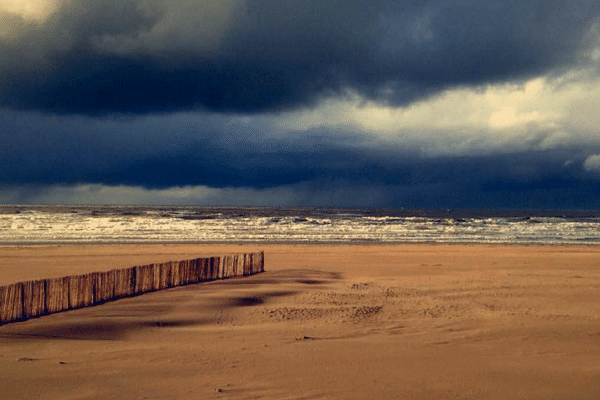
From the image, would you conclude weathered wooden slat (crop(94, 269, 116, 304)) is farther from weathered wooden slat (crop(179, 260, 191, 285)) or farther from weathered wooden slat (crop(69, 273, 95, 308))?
weathered wooden slat (crop(179, 260, 191, 285))

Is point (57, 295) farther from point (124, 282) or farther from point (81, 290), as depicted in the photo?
point (124, 282)

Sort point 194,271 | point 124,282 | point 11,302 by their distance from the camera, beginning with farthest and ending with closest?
1. point 194,271
2. point 124,282
3. point 11,302

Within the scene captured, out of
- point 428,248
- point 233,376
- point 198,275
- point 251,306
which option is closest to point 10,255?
point 198,275

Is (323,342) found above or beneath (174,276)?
beneath

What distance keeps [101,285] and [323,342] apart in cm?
551

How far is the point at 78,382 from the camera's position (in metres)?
7.41

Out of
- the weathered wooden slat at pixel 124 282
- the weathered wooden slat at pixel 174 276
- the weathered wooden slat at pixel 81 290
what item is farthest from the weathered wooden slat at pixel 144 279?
the weathered wooden slat at pixel 81 290

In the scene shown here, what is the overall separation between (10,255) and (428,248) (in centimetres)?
1984

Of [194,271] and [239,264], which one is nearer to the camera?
[194,271]

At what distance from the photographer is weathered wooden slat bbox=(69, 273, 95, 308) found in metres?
12.0

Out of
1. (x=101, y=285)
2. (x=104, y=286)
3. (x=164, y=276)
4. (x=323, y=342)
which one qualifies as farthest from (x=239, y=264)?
(x=323, y=342)

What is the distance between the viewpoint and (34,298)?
11.0m

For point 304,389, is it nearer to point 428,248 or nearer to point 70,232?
point 428,248

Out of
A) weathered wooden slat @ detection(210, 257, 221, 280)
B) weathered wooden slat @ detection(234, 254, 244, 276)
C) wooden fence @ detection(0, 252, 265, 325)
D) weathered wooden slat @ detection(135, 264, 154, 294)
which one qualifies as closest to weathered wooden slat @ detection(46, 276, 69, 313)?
wooden fence @ detection(0, 252, 265, 325)
